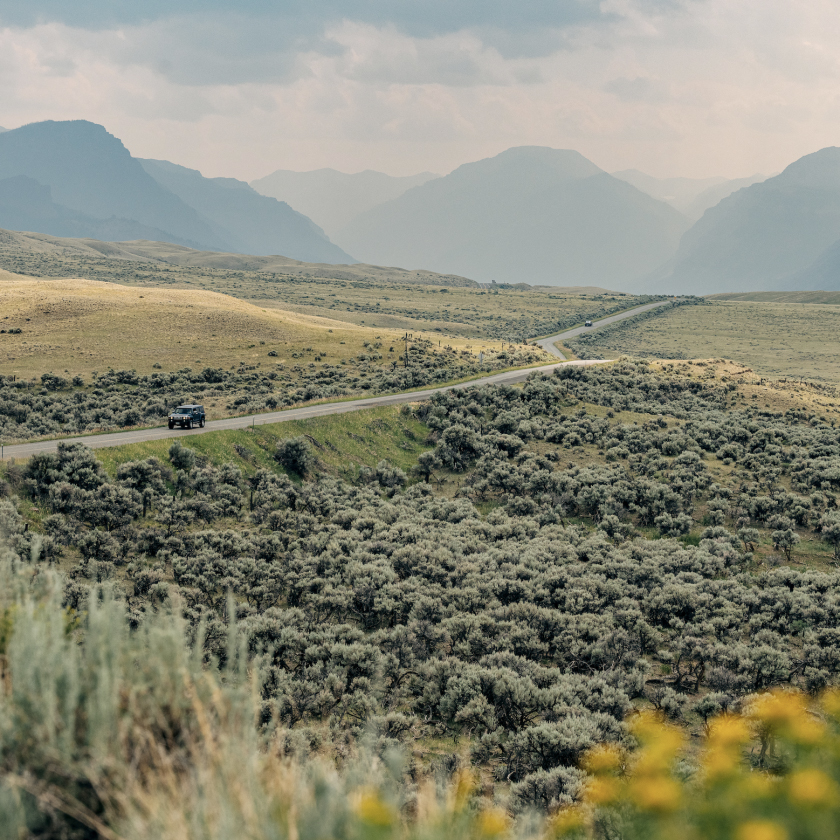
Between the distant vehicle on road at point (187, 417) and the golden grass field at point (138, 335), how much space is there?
25.0 m

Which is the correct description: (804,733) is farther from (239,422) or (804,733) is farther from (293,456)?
(239,422)

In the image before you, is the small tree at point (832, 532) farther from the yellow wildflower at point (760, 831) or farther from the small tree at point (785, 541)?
the yellow wildflower at point (760, 831)

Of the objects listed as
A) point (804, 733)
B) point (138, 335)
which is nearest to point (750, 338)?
A: point (138, 335)

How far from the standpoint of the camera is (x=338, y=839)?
389 centimetres

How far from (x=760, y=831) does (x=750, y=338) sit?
139714 millimetres

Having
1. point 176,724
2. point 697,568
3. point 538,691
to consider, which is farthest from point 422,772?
point 697,568

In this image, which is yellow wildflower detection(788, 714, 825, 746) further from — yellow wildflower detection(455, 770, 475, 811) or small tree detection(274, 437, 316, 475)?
small tree detection(274, 437, 316, 475)

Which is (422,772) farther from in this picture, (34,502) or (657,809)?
(34,502)

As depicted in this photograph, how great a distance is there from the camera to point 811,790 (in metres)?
3.32

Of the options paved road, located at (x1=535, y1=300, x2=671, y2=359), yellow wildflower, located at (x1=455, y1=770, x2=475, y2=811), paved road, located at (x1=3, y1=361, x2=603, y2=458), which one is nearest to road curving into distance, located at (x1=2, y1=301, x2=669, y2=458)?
paved road, located at (x1=3, y1=361, x2=603, y2=458)

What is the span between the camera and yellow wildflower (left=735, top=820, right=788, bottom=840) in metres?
3.03

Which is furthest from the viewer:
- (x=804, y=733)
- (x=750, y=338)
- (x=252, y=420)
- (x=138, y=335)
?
(x=750, y=338)

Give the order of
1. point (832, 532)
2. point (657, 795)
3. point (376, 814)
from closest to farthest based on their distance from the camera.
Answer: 1. point (657, 795)
2. point (376, 814)
3. point (832, 532)

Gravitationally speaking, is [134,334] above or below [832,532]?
above
